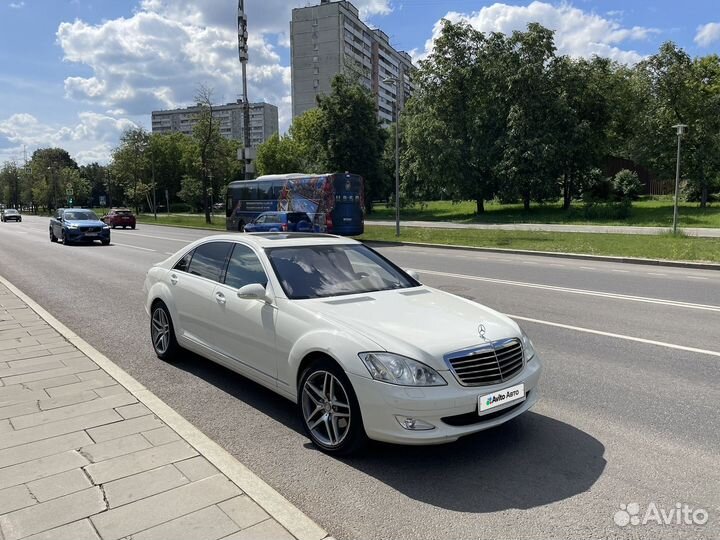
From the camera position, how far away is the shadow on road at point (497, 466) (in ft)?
10.8

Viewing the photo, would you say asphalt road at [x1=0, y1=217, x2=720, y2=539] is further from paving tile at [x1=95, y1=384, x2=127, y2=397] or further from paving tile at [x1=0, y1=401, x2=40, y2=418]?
paving tile at [x1=0, y1=401, x2=40, y2=418]

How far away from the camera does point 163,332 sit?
244 inches

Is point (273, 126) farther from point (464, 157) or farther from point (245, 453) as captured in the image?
point (245, 453)

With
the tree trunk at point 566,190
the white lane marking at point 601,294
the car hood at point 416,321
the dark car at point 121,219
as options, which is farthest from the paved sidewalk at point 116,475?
the tree trunk at point 566,190

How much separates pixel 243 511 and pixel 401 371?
1.21m

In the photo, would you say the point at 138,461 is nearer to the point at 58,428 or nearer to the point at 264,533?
the point at 58,428

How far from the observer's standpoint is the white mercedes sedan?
350 centimetres

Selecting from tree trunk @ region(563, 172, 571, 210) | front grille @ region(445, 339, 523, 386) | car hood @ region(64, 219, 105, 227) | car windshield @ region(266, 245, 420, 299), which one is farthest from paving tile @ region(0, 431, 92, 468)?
tree trunk @ region(563, 172, 571, 210)

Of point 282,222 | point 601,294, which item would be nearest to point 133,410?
point 601,294

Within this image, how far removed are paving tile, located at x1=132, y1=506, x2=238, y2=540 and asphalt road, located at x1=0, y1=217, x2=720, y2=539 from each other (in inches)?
18.7

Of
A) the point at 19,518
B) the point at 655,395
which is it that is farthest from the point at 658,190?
the point at 19,518

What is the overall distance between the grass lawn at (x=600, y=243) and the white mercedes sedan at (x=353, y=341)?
47.3 ft

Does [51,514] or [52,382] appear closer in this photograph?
[51,514]

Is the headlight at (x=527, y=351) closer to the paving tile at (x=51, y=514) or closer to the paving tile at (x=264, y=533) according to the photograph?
the paving tile at (x=264, y=533)
